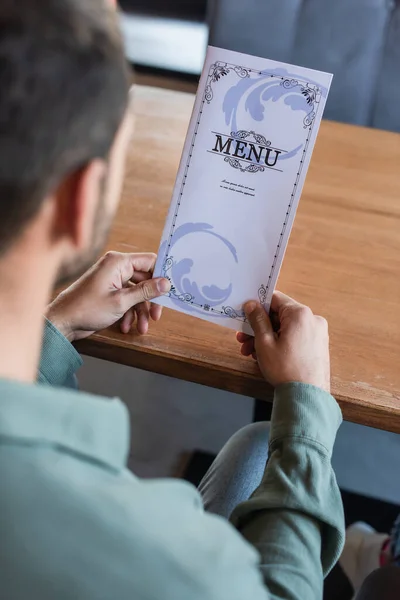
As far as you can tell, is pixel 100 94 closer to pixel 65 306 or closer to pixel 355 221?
pixel 65 306

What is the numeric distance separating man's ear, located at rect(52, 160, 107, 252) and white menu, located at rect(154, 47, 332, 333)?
286mm

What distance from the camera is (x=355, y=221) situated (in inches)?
40.6

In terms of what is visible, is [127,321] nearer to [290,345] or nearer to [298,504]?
[290,345]

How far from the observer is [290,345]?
0.77m

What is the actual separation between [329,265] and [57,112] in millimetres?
581

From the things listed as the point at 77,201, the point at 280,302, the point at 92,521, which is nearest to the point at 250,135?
the point at 280,302

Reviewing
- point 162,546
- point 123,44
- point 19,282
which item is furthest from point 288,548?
point 123,44

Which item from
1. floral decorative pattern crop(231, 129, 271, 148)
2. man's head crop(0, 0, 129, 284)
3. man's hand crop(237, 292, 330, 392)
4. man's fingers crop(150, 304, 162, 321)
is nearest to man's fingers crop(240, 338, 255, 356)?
man's hand crop(237, 292, 330, 392)

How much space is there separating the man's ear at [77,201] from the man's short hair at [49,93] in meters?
0.01

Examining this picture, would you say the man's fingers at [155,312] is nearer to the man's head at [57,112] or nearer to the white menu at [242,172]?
the white menu at [242,172]

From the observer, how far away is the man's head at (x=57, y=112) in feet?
1.36

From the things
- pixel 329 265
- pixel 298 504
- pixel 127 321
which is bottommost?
pixel 298 504

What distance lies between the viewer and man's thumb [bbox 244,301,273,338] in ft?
2.58

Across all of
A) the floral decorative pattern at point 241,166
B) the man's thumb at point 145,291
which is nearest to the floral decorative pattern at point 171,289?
the man's thumb at point 145,291
